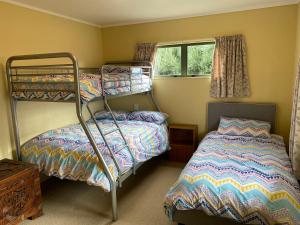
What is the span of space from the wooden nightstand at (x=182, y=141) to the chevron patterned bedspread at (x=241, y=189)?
3.84 ft

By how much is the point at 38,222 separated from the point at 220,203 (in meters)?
1.85

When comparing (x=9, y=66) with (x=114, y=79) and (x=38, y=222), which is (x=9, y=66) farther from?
(x=38, y=222)

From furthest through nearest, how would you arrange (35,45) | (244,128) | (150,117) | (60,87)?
1. (150,117)
2. (244,128)
3. (35,45)
4. (60,87)

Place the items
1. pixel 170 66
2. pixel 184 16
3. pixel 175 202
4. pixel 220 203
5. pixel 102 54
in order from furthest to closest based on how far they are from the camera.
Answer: pixel 102 54
pixel 170 66
pixel 184 16
pixel 175 202
pixel 220 203

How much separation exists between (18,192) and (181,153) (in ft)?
7.89

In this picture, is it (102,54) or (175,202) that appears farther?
(102,54)

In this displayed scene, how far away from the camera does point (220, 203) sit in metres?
1.82

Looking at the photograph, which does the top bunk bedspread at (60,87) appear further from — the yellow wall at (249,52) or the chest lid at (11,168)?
the yellow wall at (249,52)

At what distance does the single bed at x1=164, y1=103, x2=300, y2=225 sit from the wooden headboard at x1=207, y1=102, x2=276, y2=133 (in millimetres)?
873

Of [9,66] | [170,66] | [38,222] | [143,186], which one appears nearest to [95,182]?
[38,222]

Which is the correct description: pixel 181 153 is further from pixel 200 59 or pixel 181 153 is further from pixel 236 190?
pixel 236 190

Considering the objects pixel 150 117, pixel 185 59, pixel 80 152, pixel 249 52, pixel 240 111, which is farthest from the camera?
pixel 185 59

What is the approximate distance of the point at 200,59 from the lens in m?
3.79


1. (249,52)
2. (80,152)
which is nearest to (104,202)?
(80,152)
